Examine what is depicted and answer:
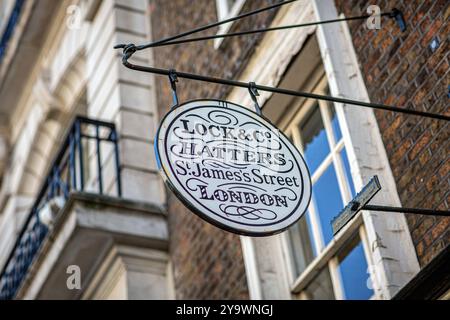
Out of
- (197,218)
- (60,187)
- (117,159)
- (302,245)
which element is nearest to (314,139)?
(302,245)

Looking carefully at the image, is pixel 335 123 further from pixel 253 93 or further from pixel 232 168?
pixel 232 168

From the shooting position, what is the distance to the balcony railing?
9.35 m

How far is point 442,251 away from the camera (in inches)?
191

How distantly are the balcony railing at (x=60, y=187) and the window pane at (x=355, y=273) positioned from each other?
300 centimetres

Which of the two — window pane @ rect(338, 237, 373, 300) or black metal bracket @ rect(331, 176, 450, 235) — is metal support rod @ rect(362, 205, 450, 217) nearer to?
black metal bracket @ rect(331, 176, 450, 235)

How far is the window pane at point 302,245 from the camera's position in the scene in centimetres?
732

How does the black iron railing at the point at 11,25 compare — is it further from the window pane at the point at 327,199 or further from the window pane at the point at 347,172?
the window pane at the point at 347,172

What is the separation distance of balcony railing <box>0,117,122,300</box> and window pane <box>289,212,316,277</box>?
2.16 m

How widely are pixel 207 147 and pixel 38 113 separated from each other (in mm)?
9022

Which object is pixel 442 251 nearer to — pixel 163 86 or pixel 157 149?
pixel 157 149

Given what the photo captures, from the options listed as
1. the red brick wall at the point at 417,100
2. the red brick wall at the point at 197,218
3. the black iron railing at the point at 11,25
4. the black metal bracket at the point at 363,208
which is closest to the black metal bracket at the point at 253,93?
the black metal bracket at the point at 363,208

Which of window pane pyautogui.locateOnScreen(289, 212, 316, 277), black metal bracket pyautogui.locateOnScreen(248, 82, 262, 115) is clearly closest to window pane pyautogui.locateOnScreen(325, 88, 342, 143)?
window pane pyautogui.locateOnScreen(289, 212, 316, 277)

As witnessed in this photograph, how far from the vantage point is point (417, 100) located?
577cm

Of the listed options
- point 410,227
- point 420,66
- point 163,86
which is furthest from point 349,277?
point 163,86
